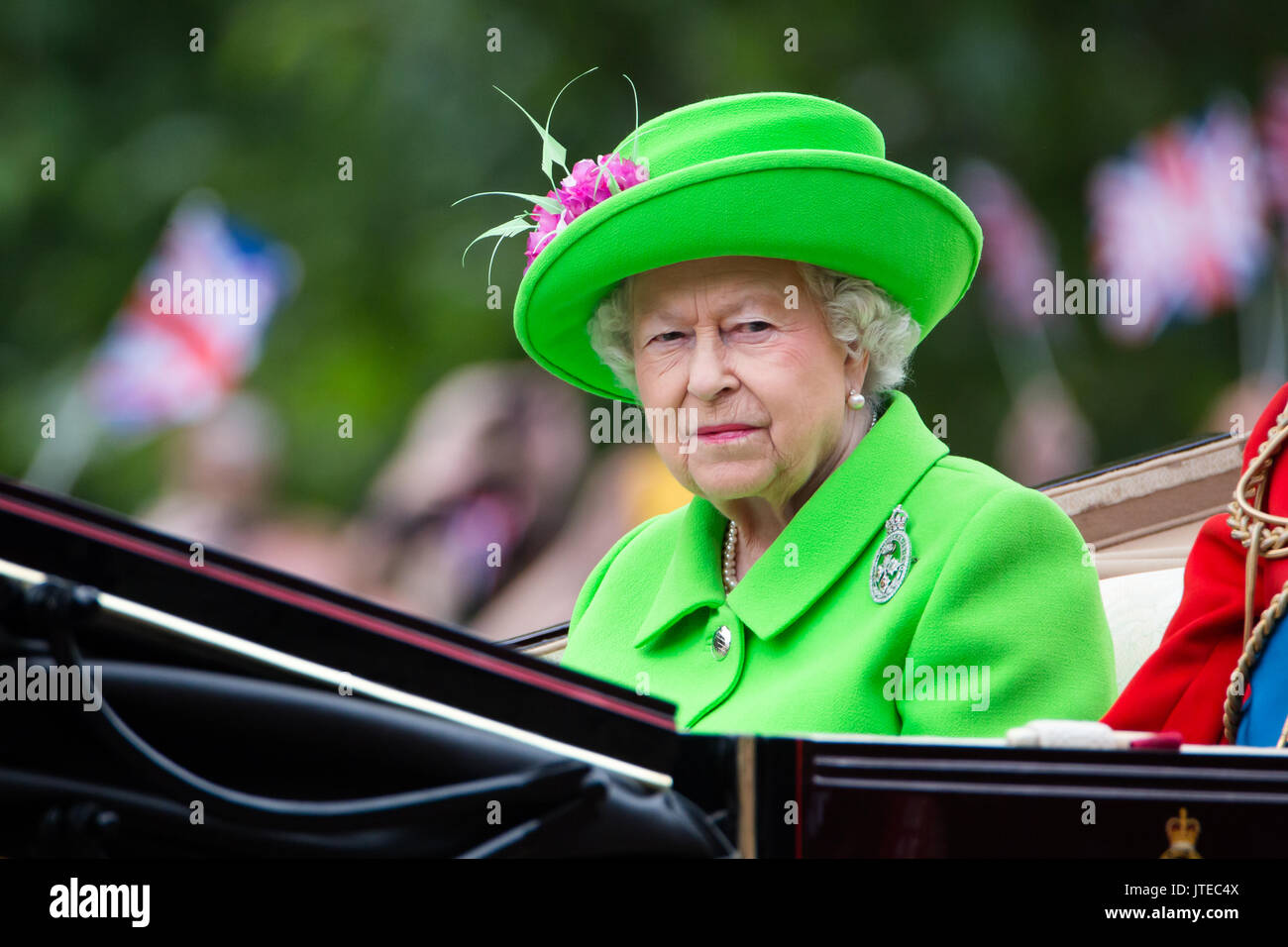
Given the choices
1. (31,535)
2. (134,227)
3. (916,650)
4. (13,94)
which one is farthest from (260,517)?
(31,535)

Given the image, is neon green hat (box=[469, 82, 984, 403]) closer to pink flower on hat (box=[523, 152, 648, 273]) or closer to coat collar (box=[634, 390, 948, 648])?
pink flower on hat (box=[523, 152, 648, 273])

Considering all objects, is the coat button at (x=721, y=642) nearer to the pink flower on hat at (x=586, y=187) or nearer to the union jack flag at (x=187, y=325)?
the pink flower on hat at (x=586, y=187)

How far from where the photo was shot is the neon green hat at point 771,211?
7.70ft

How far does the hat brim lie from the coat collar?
9.7 inches

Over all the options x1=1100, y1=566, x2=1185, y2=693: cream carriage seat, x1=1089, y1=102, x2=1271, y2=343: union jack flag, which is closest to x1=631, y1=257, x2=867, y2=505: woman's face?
x1=1100, y1=566, x2=1185, y2=693: cream carriage seat

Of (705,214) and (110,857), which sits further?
(705,214)

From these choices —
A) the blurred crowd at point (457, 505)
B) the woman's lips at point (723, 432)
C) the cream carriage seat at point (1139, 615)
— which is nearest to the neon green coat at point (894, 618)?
the woman's lips at point (723, 432)

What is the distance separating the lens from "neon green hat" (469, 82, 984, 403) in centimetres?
235

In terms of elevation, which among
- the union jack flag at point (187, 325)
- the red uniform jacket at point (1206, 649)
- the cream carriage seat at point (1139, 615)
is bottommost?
the red uniform jacket at point (1206, 649)

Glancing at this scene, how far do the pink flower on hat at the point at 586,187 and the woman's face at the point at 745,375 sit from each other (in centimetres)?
14
